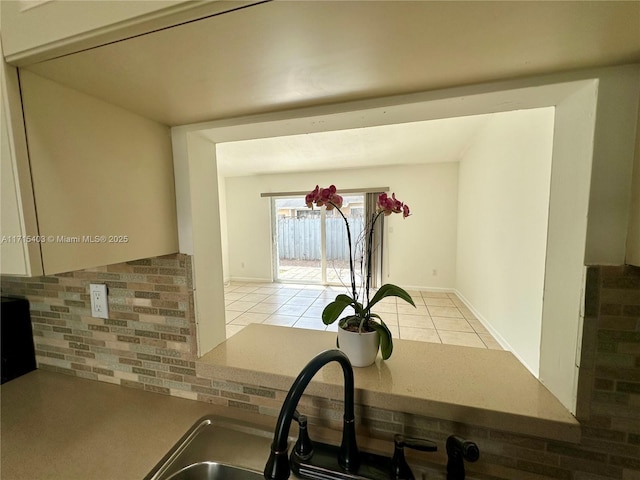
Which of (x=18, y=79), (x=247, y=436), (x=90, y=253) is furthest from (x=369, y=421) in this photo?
(x=18, y=79)

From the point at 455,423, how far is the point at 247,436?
22.7 inches

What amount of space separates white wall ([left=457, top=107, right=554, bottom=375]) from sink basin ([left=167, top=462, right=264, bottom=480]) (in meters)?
2.12

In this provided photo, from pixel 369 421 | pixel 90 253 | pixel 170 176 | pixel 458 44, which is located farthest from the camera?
pixel 170 176

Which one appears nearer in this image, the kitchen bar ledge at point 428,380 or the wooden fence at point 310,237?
the kitchen bar ledge at point 428,380

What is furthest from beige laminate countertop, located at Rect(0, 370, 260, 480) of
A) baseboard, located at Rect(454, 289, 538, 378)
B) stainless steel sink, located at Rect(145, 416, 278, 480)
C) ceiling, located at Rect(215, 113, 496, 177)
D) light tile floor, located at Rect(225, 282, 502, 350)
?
baseboard, located at Rect(454, 289, 538, 378)

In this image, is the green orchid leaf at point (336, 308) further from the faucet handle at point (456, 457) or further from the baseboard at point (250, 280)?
the baseboard at point (250, 280)

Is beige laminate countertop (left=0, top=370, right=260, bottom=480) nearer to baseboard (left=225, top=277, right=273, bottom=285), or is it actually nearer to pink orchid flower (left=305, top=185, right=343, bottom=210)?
pink orchid flower (left=305, top=185, right=343, bottom=210)

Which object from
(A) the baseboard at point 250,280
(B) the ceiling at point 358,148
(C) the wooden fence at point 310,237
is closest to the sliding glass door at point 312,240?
(C) the wooden fence at point 310,237

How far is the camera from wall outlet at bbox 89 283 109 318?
898 mm

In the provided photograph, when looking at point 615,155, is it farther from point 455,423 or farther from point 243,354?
point 243,354

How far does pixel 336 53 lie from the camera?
0.45m

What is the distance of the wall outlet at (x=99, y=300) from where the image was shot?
0.90 m

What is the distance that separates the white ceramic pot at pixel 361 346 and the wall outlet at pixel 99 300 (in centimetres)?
88

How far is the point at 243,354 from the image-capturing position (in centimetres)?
→ 85
